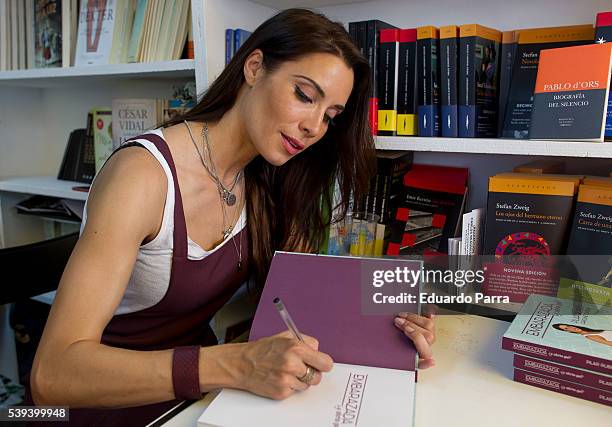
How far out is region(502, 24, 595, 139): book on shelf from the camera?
41.8 inches

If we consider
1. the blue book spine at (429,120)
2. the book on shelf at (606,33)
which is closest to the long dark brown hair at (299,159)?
the blue book spine at (429,120)

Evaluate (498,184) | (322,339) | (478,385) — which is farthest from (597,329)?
(322,339)

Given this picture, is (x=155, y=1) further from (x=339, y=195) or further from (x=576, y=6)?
(x=576, y=6)

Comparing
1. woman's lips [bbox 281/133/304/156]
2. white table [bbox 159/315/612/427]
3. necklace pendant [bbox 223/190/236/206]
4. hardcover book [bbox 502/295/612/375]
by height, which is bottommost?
white table [bbox 159/315/612/427]

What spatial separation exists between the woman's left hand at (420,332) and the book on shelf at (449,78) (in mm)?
471

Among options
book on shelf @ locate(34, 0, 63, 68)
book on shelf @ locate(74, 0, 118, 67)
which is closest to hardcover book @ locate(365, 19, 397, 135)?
book on shelf @ locate(74, 0, 118, 67)

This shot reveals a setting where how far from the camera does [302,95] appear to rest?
0.95 m

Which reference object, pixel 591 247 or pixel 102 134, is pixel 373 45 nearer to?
pixel 591 247

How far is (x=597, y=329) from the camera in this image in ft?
2.73

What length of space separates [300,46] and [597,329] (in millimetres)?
753

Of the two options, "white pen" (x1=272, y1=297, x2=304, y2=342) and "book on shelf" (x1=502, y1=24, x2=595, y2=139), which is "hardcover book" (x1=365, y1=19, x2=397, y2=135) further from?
"white pen" (x1=272, y1=297, x2=304, y2=342)

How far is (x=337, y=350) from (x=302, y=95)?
0.49 metres

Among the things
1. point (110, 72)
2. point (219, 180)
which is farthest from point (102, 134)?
point (219, 180)

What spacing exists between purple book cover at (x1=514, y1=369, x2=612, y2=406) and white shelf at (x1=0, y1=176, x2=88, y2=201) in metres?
1.44
